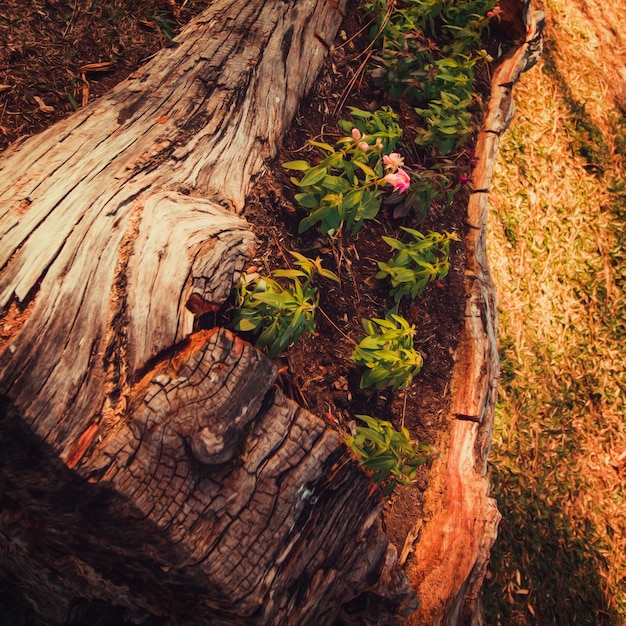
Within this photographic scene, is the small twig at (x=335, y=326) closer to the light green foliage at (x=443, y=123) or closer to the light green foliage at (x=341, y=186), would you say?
the light green foliage at (x=341, y=186)

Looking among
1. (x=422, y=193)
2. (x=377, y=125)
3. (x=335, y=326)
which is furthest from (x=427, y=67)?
(x=335, y=326)

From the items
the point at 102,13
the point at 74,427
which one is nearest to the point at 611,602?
the point at 74,427

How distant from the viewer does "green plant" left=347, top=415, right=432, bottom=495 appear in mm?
2307

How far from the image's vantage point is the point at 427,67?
10.4 ft

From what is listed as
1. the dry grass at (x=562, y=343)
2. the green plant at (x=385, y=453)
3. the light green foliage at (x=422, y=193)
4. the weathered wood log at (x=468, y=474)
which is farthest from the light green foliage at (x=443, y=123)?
the green plant at (x=385, y=453)

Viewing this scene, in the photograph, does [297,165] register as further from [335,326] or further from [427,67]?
[427,67]

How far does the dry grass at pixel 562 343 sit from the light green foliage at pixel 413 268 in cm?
114

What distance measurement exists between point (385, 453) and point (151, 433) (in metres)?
1.05

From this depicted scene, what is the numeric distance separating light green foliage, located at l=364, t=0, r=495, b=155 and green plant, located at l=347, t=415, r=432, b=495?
1.69 metres

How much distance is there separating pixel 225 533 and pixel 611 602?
2.77 meters

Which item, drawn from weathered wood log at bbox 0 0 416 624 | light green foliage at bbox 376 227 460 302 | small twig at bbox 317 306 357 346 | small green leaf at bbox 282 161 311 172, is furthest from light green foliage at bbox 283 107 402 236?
weathered wood log at bbox 0 0 416 624

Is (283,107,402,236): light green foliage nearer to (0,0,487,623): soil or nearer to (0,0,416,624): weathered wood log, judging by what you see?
(0,0,487,623): soil

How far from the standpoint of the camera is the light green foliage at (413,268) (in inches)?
109

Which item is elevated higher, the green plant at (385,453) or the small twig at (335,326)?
the small twig at (335,326)
